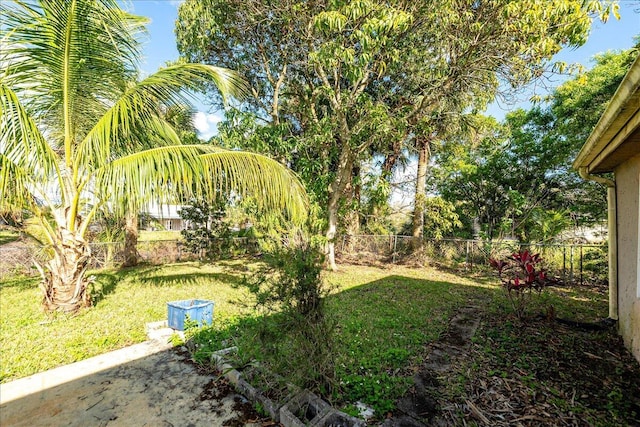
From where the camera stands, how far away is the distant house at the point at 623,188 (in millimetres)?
2660

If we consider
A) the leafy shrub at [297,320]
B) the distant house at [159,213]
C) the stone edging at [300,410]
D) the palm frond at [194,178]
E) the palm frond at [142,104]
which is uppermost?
the palm frond at [142,104]

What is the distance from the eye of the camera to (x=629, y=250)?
391 cm

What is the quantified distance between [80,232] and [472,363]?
6321mm

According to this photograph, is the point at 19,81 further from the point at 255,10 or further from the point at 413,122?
the point at 413,122

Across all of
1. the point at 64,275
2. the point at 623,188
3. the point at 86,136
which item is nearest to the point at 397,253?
the point at 623,188

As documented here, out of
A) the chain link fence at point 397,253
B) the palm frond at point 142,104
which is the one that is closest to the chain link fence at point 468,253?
the chain link fence at point 397,253

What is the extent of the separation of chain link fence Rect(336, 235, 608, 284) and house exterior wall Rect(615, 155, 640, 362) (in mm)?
4876

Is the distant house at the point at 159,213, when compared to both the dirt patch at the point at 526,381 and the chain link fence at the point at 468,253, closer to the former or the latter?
the dirt patch at the point at 526,381

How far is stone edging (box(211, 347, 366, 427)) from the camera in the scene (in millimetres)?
2211

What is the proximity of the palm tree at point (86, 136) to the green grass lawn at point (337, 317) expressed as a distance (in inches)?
35.4

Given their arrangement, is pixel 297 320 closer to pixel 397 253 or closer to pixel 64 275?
pixel 64 275

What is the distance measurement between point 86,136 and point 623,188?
8157 mm

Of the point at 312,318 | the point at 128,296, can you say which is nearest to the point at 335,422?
the point at 312,318

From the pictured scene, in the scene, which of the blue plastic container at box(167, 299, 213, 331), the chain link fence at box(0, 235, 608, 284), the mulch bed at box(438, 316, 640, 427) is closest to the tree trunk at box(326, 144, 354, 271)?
the chain link fence at box(0, 235, 608, 284)
